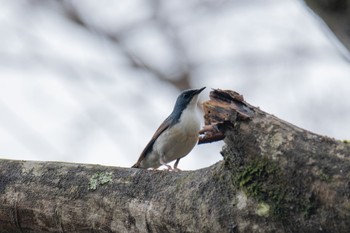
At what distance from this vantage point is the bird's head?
6.22m

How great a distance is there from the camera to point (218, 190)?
2350 millimetres

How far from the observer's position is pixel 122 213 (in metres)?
2.64

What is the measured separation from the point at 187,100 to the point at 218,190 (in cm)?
391

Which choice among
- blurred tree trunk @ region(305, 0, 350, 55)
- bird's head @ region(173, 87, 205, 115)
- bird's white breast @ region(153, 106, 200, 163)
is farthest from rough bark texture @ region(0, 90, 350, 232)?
bird's head @ region(173, 87, 205, 115)

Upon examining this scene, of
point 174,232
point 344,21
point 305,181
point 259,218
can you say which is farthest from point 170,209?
point 344,21

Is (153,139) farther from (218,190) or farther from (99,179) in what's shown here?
(218,190)

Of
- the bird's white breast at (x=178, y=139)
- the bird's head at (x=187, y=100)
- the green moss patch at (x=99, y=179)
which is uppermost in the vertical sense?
the bird's head at (x=187, y=100)

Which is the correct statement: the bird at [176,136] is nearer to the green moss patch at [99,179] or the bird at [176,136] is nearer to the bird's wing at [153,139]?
the bird's wing at [153,139]

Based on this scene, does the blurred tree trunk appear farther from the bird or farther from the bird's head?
the bird's head

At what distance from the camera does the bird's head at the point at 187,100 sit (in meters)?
6.22

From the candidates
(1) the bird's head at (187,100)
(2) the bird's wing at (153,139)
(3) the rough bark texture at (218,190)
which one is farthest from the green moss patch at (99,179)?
(1) the bird's head at (187,100)

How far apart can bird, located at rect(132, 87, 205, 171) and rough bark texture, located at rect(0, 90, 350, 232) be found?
9.84 ft

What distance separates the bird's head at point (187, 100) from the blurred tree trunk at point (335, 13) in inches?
191

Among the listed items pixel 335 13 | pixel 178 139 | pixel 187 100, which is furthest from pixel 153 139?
pixel 335 13
